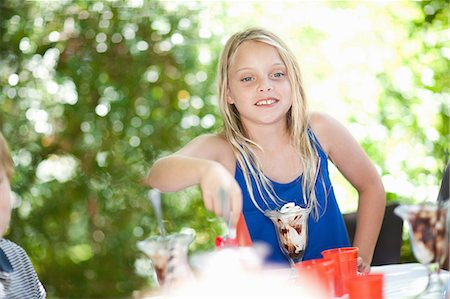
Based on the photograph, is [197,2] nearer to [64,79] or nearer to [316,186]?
[64,79]

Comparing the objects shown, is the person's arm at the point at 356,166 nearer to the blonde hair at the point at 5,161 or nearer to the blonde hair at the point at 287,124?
the blonde hair at the point at 287,124

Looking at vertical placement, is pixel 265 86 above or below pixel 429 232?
above

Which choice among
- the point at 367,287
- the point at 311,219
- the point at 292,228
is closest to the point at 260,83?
the point at 311,219

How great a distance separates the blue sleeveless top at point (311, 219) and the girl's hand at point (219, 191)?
0.62m

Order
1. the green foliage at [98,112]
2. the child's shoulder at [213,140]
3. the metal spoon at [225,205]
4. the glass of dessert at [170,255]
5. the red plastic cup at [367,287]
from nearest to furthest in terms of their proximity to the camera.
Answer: the glass of dessert at [170,255], the red plastic cup at [367,287], the metal spoon at [225,205], the child's shoulder at [213,140], the green foliage at [98,112]

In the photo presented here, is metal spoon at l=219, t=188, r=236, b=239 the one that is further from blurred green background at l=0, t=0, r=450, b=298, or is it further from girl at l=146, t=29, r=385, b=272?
blurred green background at l=0, t=0, r=450, b=298

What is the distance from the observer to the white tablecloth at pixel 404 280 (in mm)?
1814

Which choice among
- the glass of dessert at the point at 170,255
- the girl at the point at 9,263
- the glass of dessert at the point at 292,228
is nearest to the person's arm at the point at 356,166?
the glass of dessert at the point at 292,228

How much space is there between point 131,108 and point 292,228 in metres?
2.43

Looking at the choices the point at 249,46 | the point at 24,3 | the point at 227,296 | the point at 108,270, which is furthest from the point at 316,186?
the point at 24,3

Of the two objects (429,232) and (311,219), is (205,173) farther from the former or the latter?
(311,219)

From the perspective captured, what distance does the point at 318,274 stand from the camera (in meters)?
1.55

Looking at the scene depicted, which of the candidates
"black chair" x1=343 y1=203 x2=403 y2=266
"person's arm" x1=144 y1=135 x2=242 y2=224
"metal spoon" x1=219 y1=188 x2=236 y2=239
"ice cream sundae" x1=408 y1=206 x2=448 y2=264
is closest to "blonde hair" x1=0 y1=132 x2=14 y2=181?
"person's arm" x1=144 y1=135 x2=242 y2=224

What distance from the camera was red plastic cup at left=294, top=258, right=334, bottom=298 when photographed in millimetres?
1540
